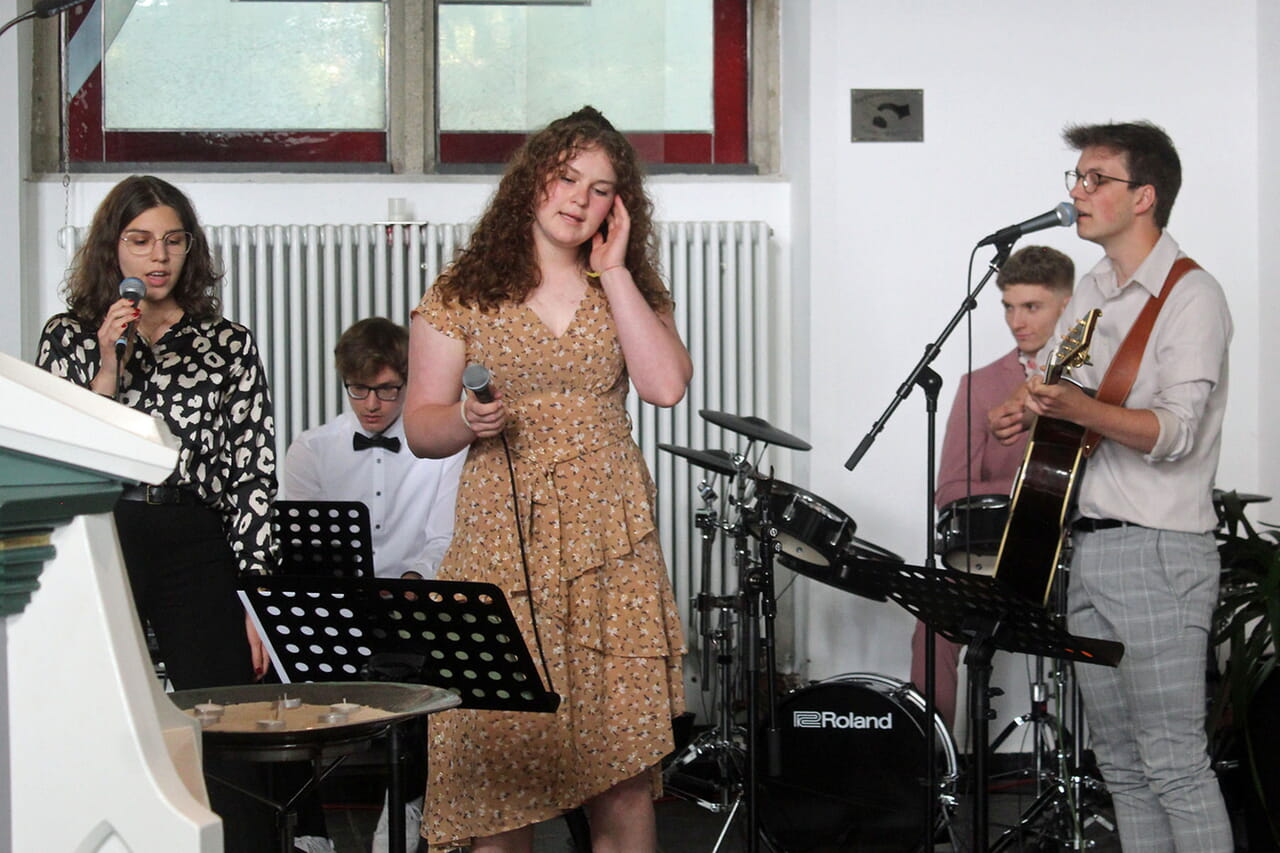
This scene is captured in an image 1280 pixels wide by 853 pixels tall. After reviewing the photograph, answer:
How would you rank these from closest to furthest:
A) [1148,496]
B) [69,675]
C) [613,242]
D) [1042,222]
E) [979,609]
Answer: [69,675], [613,242], [979,609], [1148,496], [1042,222]

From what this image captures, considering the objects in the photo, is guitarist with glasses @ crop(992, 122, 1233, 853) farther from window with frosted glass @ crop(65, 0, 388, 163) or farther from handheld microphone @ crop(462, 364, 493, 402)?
window with frosted glass @ crop(65, 0, 388, 163)

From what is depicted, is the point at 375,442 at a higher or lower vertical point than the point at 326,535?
higher

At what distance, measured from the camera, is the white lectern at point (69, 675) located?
88 cm

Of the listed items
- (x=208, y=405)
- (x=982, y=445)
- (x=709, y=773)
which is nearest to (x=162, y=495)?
(x=208, y=405)

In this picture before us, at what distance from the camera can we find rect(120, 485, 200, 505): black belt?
246 centimetres

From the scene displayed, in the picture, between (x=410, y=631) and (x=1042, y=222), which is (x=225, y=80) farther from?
(x=410, y=631)

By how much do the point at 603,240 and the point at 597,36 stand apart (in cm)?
281

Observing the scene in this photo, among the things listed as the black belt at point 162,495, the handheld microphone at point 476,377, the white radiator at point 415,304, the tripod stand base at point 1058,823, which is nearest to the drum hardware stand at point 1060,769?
the tripod stand base at point 1058,823

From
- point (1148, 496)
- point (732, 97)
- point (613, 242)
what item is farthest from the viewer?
point (732, 97)

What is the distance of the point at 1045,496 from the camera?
8.98ft

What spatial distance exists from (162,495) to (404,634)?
0.83 m

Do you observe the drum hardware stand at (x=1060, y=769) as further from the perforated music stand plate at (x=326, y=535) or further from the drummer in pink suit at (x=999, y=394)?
the perforated music stand plate at (x=326, y=535)

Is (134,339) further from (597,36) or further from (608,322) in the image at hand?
(597,36)

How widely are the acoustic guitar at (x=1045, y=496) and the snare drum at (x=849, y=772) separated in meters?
0.99
